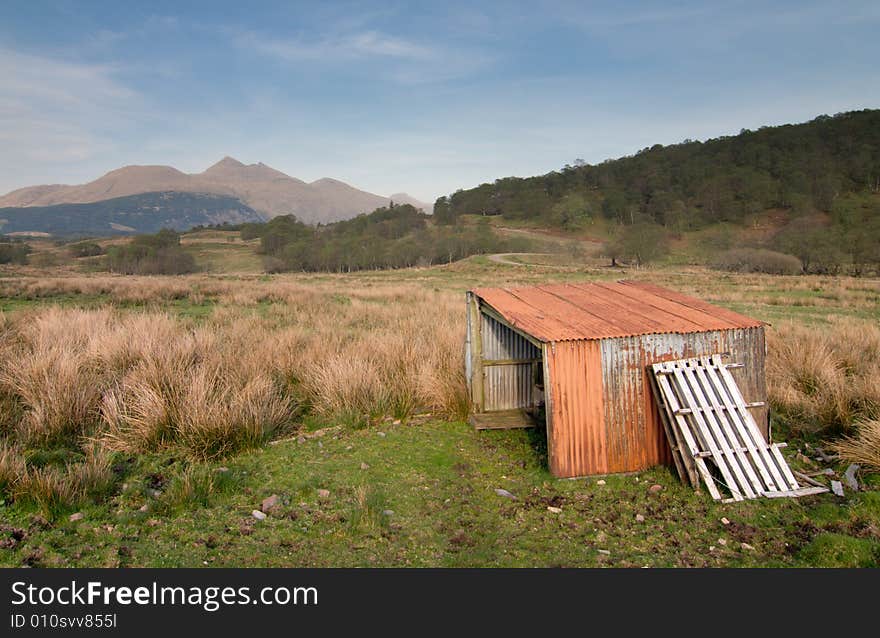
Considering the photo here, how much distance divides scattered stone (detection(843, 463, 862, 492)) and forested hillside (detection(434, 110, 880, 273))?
54.0 meters

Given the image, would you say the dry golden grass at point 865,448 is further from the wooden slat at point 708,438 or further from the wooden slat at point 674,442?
the wooden slat at point 674,442

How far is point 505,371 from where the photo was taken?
28.4 feet

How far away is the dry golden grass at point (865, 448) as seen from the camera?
19.2 ft

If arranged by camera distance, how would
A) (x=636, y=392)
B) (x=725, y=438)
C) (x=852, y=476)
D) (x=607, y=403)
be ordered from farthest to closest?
(x=636, y=392)
(x=607, y=403)
(x=725, y=438)
(x=852, y=476)

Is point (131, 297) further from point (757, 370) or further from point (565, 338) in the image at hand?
point (757, 370)

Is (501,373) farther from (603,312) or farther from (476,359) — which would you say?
(603,312)

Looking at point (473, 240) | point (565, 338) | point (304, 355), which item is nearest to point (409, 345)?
point (304, 355)

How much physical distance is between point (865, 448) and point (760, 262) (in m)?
44.4

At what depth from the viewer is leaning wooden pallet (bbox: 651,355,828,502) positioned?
5617 millimetres

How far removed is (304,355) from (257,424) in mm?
3316

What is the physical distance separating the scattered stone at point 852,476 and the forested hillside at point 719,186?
5405 centimetres

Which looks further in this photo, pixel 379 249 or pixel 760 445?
pixel 379 249

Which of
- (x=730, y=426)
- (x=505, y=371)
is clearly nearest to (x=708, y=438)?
(x=730, y=426)

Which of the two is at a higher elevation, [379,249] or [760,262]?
[379,249]
